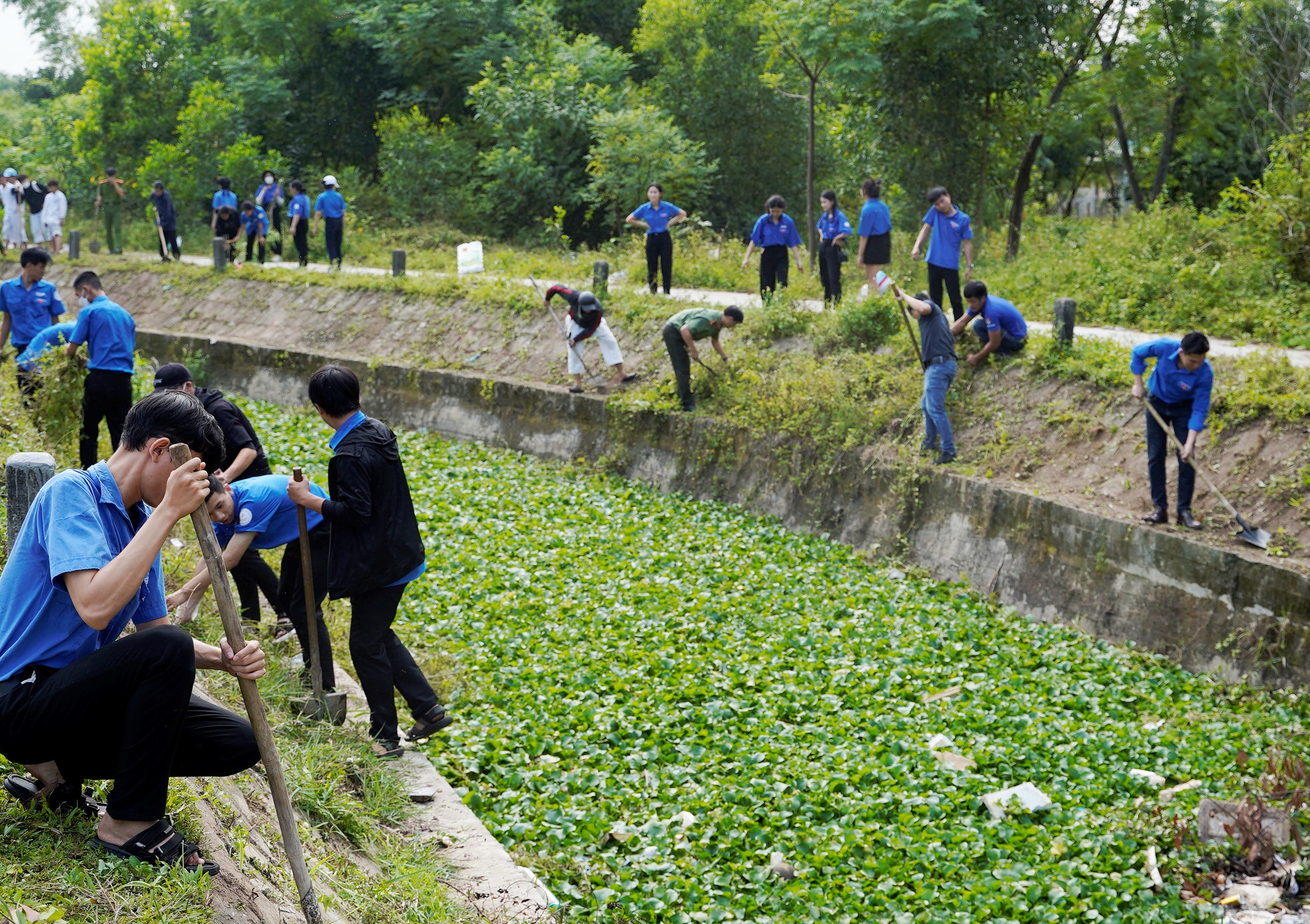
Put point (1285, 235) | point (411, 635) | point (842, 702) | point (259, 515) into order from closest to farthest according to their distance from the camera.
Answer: point (259, 515)
point (842, 702)
point (411, 635)
point (1285, 235)

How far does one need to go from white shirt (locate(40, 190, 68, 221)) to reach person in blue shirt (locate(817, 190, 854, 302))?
16763mm

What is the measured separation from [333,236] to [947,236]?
13072 millimetres

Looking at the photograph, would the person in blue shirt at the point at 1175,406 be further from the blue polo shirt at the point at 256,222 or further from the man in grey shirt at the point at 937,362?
the blue polo shirt at the point at 256,222

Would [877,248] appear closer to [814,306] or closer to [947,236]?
[814,306]

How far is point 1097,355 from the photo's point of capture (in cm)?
1147

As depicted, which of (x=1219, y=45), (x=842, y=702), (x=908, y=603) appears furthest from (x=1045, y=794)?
(x=1219, y=45)

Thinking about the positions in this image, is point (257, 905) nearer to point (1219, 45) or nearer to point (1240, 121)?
point (1219, 45)

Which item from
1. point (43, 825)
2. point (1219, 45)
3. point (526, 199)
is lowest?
point (43, 825)

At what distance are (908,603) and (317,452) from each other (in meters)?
8.05

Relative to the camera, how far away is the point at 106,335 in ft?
30.8

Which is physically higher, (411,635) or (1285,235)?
(1285,235)

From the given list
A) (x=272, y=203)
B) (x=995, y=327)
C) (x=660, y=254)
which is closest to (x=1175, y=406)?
(x=995, y=327)

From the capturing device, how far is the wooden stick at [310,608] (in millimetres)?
5969

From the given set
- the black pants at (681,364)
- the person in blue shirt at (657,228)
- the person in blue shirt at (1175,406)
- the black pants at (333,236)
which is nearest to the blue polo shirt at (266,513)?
the person in blue shirt at (1175,406)
